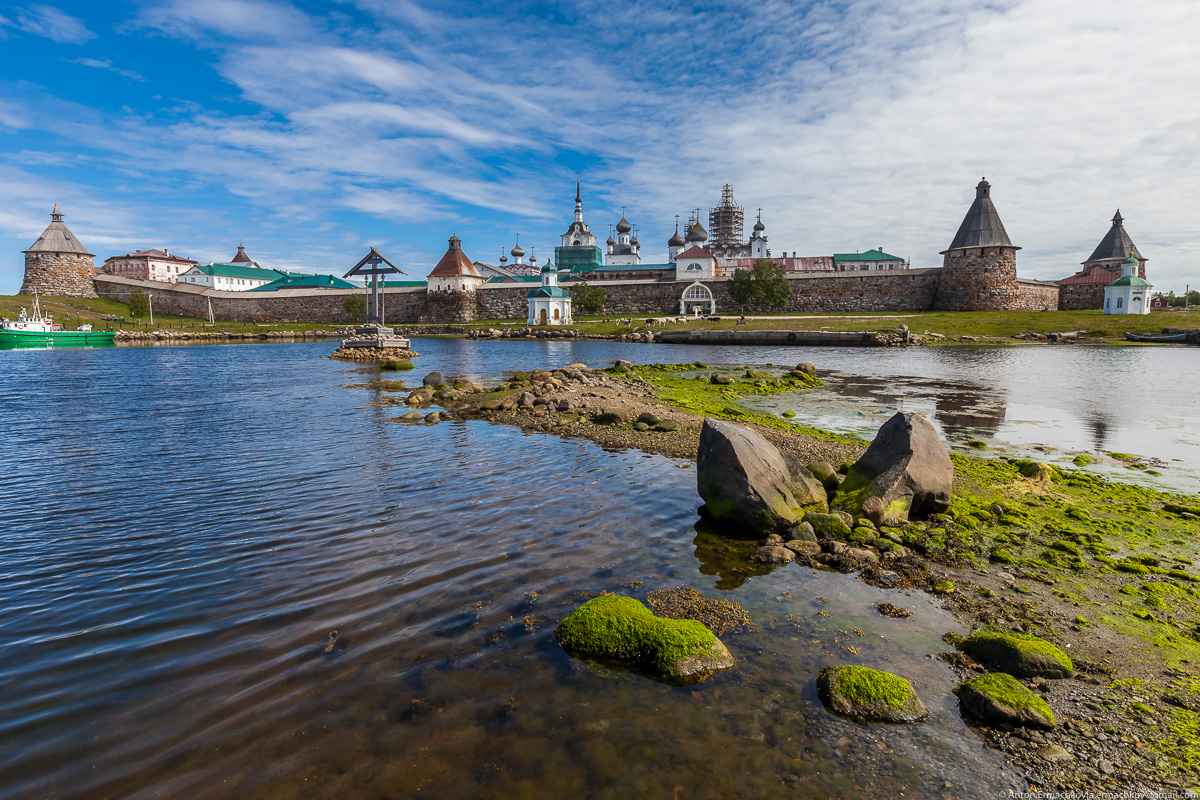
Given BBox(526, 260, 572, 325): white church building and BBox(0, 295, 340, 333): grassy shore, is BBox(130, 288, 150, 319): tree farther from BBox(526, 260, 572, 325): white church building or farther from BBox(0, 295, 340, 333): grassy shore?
BBox(526, 260, 572, 325): white church building

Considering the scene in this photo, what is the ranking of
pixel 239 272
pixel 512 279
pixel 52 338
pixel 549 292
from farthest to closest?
pixel 239 272
pixel 512 279
pixel 549 292
pixel 52 338

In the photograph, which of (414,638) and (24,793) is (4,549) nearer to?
(24,793)

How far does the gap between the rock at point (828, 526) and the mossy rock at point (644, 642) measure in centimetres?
314

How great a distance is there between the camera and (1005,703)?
4441 millimetres

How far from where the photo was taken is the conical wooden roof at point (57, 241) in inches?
3487

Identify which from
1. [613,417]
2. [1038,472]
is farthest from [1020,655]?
[613,417]

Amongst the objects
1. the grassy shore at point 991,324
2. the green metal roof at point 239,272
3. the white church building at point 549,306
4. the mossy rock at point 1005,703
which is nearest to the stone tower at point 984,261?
the grassy shore at point 991,324

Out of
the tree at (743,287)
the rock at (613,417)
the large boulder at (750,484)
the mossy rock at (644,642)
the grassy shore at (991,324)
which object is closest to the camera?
the mossy rock at (644,642)

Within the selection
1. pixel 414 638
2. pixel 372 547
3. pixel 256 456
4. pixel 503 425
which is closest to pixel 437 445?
pixel 503 425

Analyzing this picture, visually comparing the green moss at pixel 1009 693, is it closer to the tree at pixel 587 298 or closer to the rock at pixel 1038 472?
the rock at pixel 1038 472

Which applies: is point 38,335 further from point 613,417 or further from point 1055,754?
point 1055,754

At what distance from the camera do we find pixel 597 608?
5746 millimetres

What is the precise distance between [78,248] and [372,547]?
11916 cm

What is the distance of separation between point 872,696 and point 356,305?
310ft
